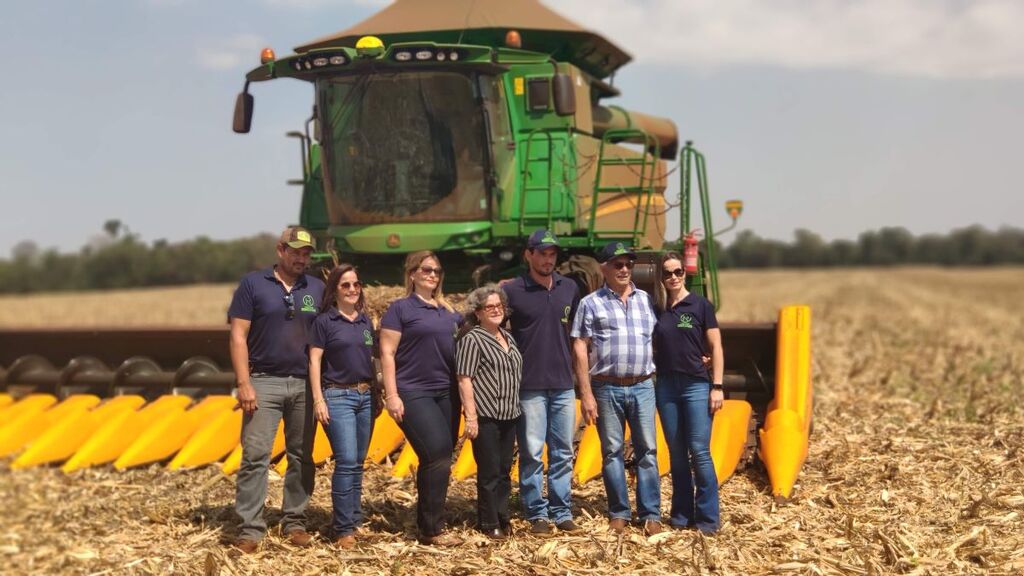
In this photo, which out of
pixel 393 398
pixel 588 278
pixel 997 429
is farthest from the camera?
pixel 588 278

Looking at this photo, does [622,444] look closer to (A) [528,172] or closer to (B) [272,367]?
(B) [272,367]

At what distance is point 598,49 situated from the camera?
36.4 feet

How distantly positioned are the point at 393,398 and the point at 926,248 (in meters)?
101

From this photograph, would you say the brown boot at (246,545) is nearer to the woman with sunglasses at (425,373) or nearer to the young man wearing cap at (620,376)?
the woman with sunglasses at (425,373)

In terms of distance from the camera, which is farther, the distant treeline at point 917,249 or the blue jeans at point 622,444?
the distant treeline at point 917,249

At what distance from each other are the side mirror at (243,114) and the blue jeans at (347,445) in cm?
409

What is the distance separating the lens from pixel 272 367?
19.2 feet

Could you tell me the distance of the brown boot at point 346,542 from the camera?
5742 mm

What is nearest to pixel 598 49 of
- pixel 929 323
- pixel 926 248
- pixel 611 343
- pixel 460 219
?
pixel 460 219

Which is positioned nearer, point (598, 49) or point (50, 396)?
point (50, 396)

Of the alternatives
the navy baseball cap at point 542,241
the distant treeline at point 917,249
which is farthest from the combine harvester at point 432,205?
the distant treeline at point 917,249

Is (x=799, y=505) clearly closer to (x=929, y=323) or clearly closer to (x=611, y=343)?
(x=611, y=343)

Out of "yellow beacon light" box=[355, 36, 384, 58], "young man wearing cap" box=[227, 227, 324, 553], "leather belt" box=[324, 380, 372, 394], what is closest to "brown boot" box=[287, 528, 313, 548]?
"young man wearing cap" box=[227, 227, 324, 553]

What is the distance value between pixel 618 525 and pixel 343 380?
164 centimetres
